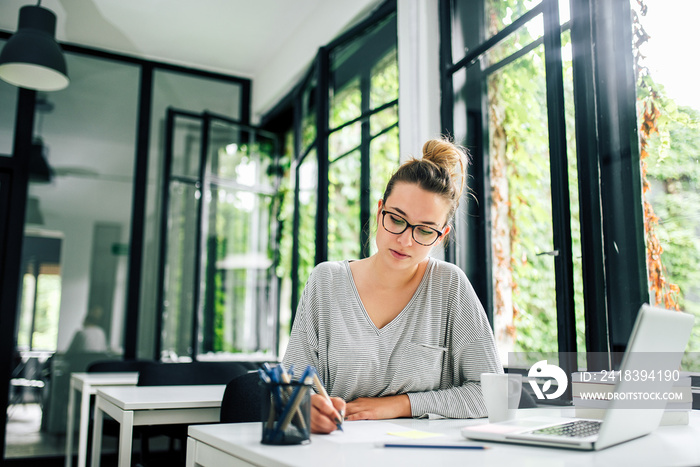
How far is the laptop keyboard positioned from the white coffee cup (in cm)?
13

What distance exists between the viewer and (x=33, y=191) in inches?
184

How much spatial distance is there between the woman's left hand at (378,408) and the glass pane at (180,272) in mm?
3671

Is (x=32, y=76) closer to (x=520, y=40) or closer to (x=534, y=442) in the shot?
(x=520, y=40)

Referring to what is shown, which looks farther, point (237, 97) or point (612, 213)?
point (237, 97)

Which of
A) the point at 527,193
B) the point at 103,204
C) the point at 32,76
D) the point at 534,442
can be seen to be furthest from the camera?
the point at 103,204

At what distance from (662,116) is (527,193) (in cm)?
66

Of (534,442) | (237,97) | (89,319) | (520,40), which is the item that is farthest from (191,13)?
(534,442)

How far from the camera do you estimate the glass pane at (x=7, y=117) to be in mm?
4641

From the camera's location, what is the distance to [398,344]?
5.19 feet

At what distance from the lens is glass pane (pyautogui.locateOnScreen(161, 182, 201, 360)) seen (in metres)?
4.88

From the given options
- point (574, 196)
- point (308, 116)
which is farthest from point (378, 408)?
point (308, 116)

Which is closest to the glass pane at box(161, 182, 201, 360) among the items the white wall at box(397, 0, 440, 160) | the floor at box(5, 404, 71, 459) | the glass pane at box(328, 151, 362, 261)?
the floor at box(5, 404, 71, 459)

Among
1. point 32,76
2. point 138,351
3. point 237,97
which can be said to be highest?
point 237,97

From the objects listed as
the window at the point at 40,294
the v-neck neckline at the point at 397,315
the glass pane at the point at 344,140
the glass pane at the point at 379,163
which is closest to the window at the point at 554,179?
the glass pane at the point at 379,163
